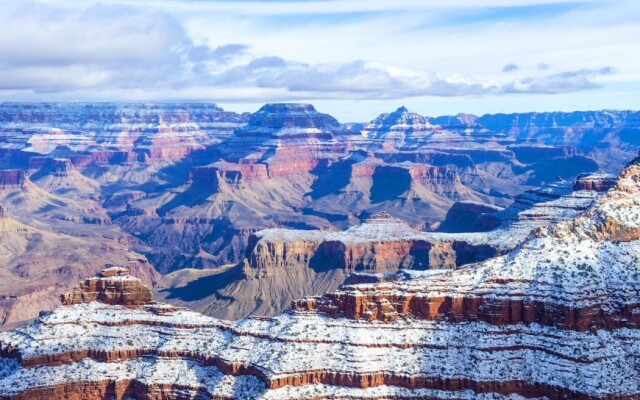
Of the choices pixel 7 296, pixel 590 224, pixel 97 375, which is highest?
pixel 590 224

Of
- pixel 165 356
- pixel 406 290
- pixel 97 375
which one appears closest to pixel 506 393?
pixel 406 290

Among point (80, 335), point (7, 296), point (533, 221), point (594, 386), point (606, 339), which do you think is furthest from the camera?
point (7, 296)

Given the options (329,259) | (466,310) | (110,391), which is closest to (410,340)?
(466,310)

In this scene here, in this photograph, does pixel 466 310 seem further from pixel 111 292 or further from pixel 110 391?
pixel 111 292

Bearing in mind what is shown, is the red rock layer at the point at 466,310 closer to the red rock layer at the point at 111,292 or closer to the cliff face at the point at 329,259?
the red rock layer at the point at 111,292

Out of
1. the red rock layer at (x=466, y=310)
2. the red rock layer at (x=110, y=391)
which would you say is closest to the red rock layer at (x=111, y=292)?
the red rock layer at (x=110, y=391)

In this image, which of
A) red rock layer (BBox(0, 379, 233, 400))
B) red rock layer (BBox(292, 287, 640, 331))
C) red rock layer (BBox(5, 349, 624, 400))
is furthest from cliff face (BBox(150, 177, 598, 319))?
red rock layer (BBox(292, 287, 640, 331))

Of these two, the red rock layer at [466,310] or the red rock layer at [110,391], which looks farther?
the red rock layer at [110,391]

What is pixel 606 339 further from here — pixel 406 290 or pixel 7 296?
pixel 7 296

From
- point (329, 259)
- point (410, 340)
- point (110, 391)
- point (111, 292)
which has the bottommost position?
point (329, 259)
